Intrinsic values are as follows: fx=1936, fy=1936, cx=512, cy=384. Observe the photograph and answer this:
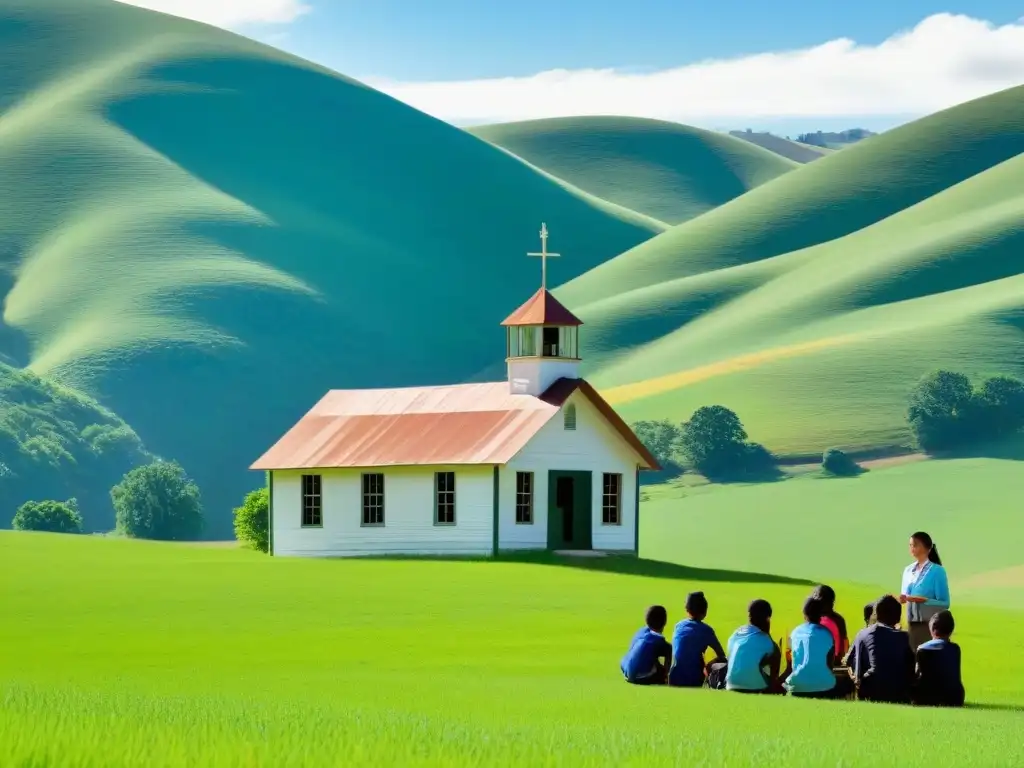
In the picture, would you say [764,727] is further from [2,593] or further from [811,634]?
[2,593]

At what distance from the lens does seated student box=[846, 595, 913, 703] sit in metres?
21.2

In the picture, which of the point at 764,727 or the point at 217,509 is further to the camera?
the point at 217,509

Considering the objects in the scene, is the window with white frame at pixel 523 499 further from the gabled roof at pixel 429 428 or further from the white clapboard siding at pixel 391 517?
the gabled roof at pixel 429 428

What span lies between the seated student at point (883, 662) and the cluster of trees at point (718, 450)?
99801 millimetres

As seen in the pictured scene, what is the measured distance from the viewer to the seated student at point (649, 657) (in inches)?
922

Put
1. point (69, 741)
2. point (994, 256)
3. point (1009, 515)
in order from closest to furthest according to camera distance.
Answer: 1. point (69, 741)
2. point (1009, 515)
3. point (994, 256)

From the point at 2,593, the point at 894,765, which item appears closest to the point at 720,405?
the point at 2,593

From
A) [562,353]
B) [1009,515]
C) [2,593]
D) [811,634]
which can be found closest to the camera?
[811,634]

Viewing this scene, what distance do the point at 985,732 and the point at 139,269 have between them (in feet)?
600

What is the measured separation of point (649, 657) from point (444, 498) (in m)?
35.2

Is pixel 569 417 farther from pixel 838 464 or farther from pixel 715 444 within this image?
pixel 715 444

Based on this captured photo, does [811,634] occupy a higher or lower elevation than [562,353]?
lower

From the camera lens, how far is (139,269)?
195250mm

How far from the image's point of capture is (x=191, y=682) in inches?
1005
